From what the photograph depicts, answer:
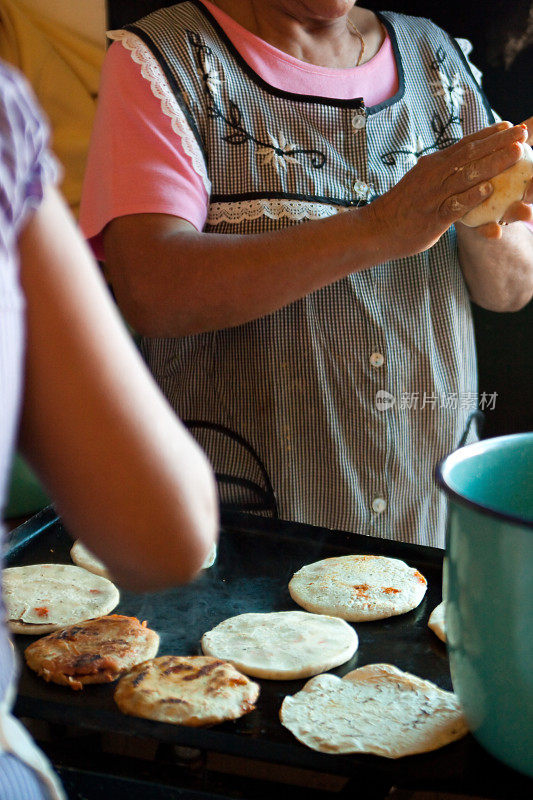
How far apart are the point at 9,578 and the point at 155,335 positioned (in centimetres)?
49

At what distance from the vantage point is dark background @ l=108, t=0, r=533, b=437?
2.15 m

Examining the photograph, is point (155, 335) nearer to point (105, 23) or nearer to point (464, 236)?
point (464, 236)

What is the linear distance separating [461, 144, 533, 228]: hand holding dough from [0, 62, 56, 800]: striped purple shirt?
990 mm

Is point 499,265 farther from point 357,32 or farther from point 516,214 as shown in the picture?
point 357,32

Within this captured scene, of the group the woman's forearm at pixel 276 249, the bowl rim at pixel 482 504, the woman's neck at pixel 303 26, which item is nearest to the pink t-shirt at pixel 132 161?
the woman's forearm at pixel 276 249

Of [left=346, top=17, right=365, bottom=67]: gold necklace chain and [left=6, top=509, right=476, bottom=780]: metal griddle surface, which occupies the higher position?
[left=346, top=17, right=365, bottom=67]: gold necklace chain

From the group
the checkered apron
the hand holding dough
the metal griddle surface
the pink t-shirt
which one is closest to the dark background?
the checkered apron

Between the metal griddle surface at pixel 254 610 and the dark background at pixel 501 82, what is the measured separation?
3.86 feet

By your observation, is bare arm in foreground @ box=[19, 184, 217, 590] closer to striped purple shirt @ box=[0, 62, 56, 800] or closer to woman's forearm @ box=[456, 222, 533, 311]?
striped purple shirt @ box=[0, 62, 56, 800]

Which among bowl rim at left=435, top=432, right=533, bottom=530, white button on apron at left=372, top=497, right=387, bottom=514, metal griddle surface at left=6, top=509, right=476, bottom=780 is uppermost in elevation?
bowl rim at left=435, top=432, right=533, bottom=530

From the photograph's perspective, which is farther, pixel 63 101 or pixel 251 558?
pixel 63 101

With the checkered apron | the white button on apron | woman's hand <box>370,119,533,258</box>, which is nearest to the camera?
woman's hand <box>370,119,533,258</box>

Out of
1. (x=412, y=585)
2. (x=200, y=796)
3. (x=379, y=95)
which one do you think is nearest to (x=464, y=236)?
(x=379, y=95)

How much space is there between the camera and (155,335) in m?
1.47
